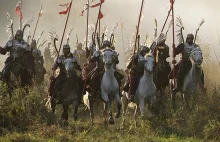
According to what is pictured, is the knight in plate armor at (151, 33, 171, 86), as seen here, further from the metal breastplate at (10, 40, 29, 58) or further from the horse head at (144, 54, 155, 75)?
the metal breastplate at (10, 40, 29, 58)

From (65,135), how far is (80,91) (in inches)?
146

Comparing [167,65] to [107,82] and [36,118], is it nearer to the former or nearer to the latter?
[107,82]

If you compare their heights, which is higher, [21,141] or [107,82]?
[107,82]

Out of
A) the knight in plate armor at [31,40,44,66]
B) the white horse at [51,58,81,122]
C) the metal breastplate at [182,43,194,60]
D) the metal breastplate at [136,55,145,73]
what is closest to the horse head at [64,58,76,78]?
the white horse at [51,58,81,122]

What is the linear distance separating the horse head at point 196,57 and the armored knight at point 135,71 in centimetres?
155

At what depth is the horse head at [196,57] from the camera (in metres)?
15.2

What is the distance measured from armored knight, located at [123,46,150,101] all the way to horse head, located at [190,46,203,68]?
155 centimetres

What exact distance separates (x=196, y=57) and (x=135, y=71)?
211 centimetres

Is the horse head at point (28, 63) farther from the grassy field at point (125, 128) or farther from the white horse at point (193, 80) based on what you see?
the white horse at point (193, 80)

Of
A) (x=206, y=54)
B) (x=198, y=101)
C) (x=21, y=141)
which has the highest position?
(x=206, y=54)

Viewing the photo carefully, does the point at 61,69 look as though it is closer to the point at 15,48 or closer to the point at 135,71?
the point at 15,48

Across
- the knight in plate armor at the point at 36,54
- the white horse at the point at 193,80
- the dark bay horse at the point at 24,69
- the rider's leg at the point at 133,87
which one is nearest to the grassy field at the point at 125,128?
the rider's leg at the point at 133,87

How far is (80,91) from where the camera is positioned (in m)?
16.1

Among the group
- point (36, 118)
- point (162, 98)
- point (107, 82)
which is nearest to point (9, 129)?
point (36, 118)
